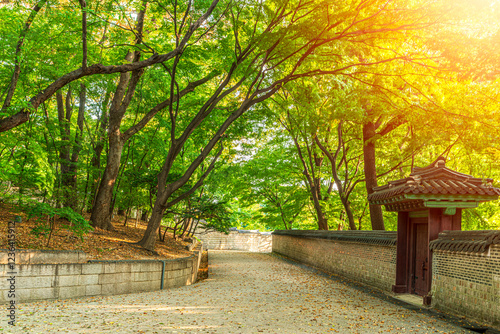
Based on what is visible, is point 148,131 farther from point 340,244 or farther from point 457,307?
point 457,307

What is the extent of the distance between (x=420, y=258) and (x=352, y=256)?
137 inches

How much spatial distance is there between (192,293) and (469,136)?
7504 millimetres

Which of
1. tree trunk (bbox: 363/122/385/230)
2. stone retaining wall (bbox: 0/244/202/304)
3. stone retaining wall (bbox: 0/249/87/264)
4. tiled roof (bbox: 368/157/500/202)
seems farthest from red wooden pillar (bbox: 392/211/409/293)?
stone retaining wall (bbox: 0/249/87/264)

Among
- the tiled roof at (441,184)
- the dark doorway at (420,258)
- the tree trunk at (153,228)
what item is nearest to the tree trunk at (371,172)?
the dark doorway at (420,258)

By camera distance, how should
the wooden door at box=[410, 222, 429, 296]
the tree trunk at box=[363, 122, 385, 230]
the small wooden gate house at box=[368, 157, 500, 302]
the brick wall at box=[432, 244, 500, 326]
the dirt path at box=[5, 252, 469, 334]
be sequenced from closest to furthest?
the dirt path at box=[5, 252, 469, 334]
the brick wall at box=[432, 244, 500, 326]
the small wooden gate house at box=[368, 157, 500, 302]
the wooden door at box=[410, 222, 429, 296]
the tree trunk at box=[363, 122, 385, 230]

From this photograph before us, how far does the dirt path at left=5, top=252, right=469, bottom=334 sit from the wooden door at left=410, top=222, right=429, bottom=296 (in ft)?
3.50

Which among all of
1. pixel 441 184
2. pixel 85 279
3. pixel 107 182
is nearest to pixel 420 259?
pixel 441 184

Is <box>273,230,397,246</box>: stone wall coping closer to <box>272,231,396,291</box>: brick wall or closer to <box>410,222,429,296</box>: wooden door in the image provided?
<box>272,231,396,291</box>: brick wall

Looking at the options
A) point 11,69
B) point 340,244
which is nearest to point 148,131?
point 11,69

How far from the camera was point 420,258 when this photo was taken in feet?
27.7

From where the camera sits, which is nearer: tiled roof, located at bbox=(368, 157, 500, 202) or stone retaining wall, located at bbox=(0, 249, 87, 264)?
stone retaining wall, located at bbox=(0, 249, 87, 264)

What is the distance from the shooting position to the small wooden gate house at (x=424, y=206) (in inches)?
287

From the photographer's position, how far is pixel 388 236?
9641mm

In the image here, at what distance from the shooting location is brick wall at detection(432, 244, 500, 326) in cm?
574
